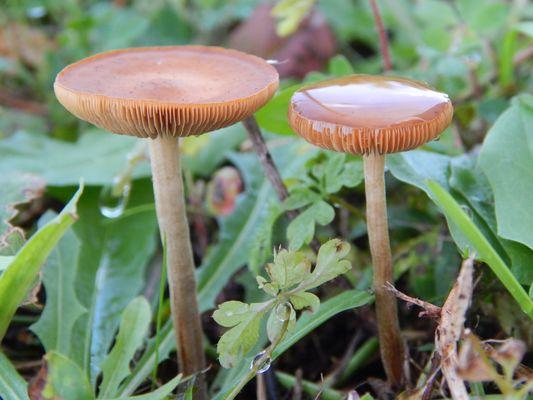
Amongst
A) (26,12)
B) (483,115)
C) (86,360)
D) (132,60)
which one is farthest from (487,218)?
(26,12)

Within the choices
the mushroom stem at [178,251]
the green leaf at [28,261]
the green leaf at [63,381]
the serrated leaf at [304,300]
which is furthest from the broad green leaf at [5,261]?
the serrated leaf at [304,300]

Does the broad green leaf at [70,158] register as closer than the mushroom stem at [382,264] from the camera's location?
No

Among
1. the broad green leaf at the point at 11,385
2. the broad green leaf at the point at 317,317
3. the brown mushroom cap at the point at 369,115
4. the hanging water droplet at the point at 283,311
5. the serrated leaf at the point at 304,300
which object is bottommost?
the broad green leaf at the point at 11,385

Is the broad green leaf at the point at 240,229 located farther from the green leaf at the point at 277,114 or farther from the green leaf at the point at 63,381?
the green leaf at the point at 63,381

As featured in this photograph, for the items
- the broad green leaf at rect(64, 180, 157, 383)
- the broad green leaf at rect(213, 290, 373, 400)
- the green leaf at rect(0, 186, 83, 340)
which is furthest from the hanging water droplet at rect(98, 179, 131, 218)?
the broad green leaf at rect(213, 290, 373, 400)

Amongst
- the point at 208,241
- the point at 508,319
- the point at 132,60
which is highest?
the point at 132,60

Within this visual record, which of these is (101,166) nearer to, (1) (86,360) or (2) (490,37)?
(1) (86,360)

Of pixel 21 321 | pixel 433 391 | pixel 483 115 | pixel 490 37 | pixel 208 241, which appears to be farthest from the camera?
pixel 490 37
